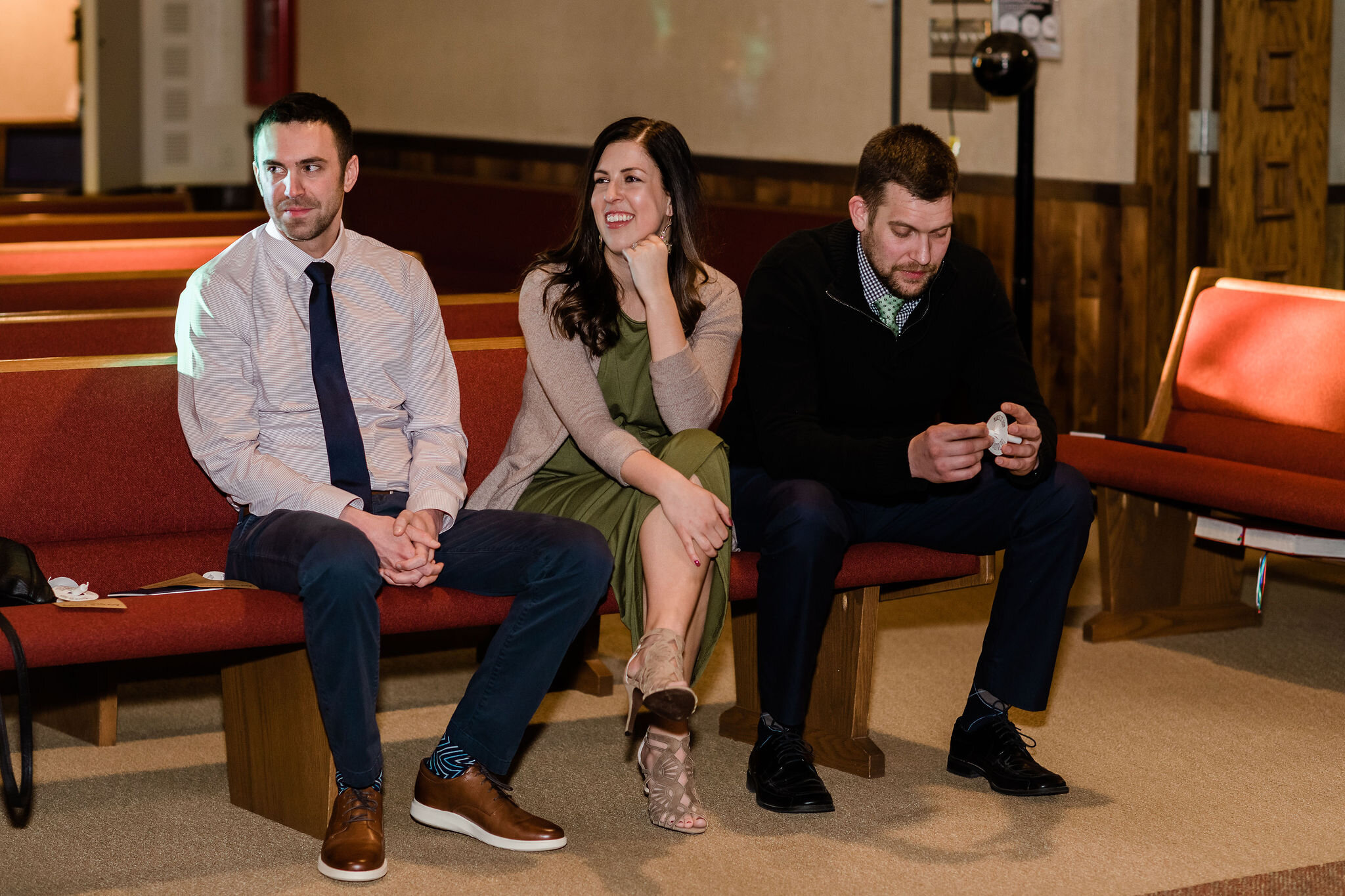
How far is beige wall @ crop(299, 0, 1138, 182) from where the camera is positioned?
5.70 metres

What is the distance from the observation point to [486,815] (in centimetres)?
276

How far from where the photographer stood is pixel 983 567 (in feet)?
10.5

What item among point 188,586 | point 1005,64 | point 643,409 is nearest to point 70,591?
point 188,586

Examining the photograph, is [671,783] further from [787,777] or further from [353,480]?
[353,480]

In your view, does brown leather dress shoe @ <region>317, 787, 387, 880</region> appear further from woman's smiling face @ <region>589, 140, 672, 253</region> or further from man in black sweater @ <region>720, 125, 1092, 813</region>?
woman's smiling face @ <region>589, 140, 672, 253</region>

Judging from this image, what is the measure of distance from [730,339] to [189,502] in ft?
3.59

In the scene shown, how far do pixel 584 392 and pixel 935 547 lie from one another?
0.76 meters

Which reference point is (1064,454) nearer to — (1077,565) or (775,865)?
(1077,565)

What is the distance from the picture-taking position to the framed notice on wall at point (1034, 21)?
217 inches

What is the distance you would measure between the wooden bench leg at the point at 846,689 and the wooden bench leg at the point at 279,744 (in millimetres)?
909

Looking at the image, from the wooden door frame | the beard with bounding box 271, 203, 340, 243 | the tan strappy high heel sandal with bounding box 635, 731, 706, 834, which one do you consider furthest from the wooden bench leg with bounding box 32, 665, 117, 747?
the wooden door frame

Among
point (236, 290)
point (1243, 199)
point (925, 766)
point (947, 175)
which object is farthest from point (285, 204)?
point (1243, 199)

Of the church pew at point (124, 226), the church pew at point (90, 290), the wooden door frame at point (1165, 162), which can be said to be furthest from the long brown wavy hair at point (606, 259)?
the wooden door frame at point (1165, 162)

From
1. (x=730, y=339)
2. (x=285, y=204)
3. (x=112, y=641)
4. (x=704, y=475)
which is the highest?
(x=285, y=204)
